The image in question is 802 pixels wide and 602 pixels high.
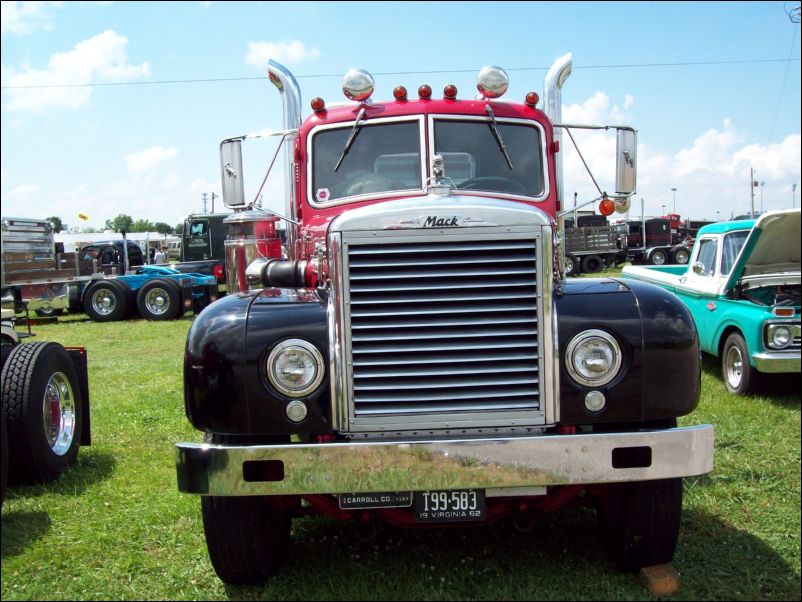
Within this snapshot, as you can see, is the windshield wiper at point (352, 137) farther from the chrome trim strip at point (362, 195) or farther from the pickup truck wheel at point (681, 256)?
the pickup truck wheel at point (681, 256)

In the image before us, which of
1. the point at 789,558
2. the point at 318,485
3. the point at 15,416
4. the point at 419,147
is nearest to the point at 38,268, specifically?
the point at 15,416

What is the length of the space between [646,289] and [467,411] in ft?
3.18

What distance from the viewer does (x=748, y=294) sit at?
7984 mm

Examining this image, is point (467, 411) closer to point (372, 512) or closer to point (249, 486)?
point (372, 512)

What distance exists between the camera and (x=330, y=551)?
3.88 m

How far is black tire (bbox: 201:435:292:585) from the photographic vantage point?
3293mm

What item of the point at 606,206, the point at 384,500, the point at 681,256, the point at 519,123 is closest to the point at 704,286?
the point at 606,206

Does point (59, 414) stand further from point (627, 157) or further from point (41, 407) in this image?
point (627, 157)

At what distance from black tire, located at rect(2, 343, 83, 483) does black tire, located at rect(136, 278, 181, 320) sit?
39.9ft

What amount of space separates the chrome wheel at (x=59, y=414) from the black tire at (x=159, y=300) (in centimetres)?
1222

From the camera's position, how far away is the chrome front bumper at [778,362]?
6.68m

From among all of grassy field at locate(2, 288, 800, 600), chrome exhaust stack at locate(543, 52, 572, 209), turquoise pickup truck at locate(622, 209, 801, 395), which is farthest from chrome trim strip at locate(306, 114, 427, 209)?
turquoise pickup truck at locate(622, 209, 801, 395)

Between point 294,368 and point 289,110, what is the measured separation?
9.59ft

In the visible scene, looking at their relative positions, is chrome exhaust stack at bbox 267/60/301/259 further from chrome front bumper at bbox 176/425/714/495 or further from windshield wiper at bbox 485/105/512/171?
chrome front bumper at bbox 176/425/714/495
